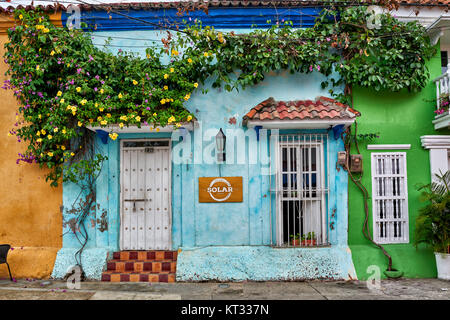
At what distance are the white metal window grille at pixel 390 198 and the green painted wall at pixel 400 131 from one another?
0.11 metres

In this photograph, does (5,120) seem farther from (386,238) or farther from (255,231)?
(386,238)

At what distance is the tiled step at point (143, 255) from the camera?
303 inches

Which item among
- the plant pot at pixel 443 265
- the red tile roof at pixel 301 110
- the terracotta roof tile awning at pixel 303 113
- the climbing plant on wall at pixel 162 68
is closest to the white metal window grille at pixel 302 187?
the terracotta roof tile awning at pixel 303 113

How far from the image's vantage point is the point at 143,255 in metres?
7.73

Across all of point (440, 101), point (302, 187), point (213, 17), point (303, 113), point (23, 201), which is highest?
point (213, 17)

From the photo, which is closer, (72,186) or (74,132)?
(74,132)

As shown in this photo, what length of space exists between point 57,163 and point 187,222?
114 inches

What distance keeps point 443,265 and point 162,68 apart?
22.1 ft

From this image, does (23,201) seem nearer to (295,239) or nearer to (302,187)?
(295,239)

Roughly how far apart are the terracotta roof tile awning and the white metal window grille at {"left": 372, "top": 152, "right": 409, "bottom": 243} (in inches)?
52.6

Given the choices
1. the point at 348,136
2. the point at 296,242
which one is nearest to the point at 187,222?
the point at 296,242

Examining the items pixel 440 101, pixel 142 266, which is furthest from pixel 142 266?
pixel 440 101

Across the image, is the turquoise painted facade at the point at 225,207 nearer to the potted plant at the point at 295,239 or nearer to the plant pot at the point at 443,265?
the potted plant at the point at 295,239

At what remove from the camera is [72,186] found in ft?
25.5
